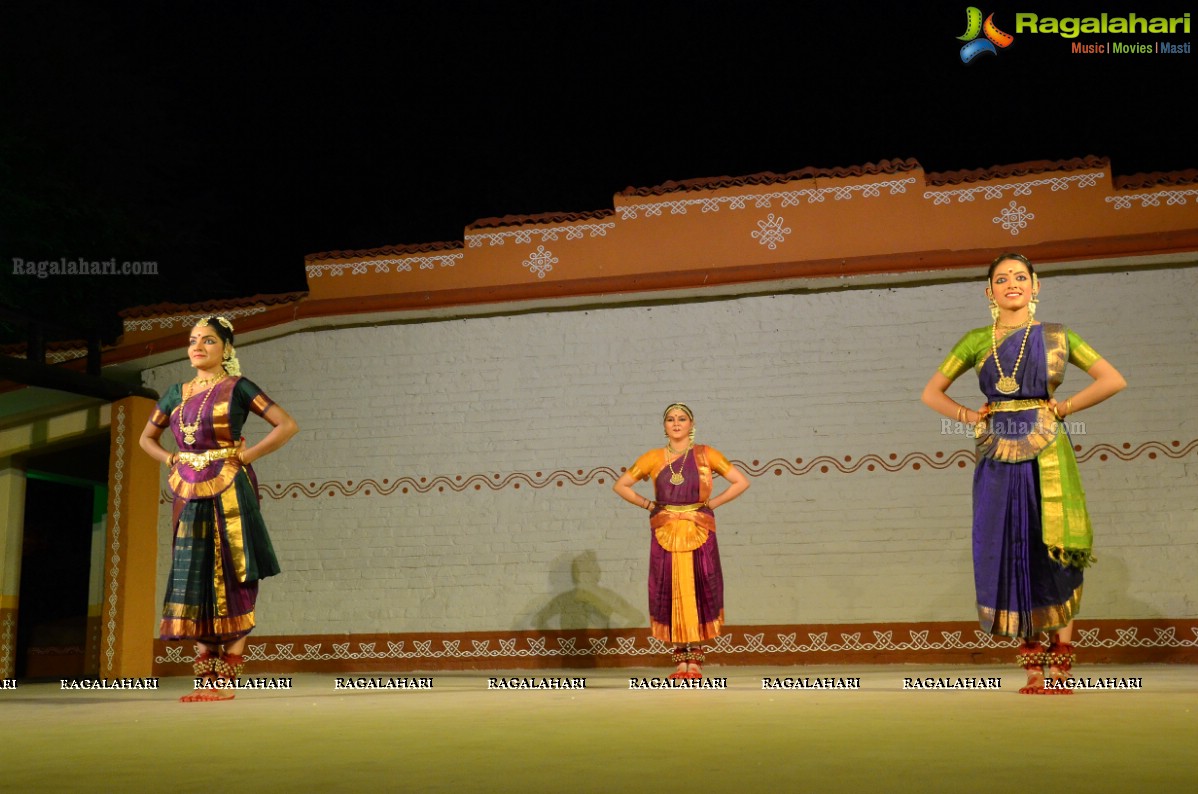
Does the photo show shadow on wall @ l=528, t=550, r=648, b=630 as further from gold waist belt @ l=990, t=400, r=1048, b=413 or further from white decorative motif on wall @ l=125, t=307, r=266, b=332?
gold waist belt @ l=990, t=400, r=1048, b=413

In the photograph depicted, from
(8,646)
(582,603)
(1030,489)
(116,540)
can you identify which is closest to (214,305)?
(116,540)

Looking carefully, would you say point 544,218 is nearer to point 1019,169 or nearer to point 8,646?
point 1019,169

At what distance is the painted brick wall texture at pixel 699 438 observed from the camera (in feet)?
28.1

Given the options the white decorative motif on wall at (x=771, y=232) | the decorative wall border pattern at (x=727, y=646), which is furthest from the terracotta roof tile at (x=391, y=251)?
the decorative wall border pattern at (x=727, y=646)

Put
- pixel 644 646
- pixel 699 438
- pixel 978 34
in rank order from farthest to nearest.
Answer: pixel 978 34 → pixel 699 438 → pixel 644 646

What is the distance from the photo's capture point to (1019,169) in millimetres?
9203

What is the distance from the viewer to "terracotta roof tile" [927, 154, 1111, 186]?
907cm

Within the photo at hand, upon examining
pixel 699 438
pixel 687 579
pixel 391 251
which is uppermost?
pixel 391 251

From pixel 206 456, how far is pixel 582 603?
3.85 m

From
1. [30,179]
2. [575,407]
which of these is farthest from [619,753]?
[30,179]

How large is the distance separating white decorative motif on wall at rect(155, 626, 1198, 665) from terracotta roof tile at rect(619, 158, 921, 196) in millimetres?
3442

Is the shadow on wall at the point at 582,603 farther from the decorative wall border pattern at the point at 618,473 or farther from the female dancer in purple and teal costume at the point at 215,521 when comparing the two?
the female dancer in purple and teal costume at the point at 215,521

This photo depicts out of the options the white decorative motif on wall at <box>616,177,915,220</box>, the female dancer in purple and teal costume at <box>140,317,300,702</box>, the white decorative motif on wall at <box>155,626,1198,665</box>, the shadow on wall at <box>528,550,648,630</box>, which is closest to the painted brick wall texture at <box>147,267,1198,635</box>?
the shadow on wall at <box>528,550,648,630</box>

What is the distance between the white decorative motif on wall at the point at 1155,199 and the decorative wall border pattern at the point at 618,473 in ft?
5.62
